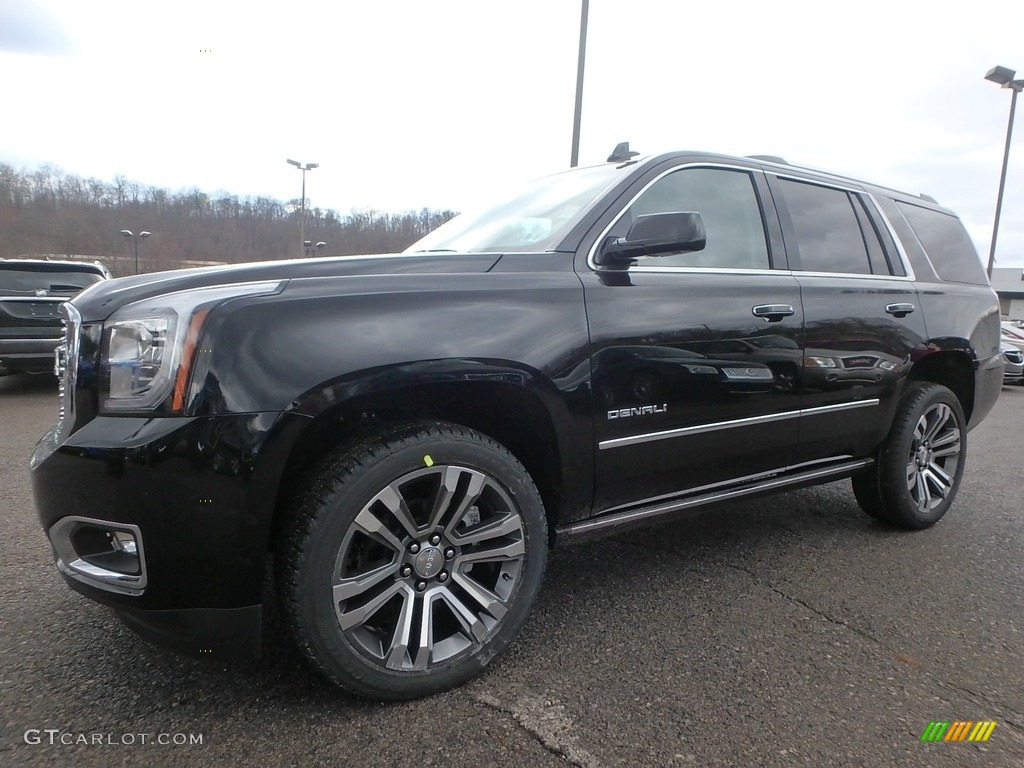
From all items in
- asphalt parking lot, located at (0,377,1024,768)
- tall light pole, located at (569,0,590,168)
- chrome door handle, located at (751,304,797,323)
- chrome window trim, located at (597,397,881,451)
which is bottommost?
asphalt parking lot, located at (0,377,1024,768)

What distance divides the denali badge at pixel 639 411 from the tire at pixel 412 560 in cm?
42

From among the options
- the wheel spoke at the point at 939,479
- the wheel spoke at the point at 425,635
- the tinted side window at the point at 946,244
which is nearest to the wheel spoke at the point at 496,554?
the wheel spoke at the point at 425,635

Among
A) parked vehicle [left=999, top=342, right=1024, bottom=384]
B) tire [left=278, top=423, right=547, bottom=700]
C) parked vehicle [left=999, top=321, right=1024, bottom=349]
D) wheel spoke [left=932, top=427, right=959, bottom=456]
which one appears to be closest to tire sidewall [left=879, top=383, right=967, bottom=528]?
wheel spoke [left=932, top=427, right=959, bottom=456]

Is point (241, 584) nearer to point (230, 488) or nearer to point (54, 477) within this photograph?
point (230, 488)

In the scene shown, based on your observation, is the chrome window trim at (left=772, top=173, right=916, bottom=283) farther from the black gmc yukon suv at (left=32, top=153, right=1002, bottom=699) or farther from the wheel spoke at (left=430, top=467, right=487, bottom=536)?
the wheel spoke at (left=430, top=467, right=487, bottom=536)

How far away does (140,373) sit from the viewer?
5.80 ft

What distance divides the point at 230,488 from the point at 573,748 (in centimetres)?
116

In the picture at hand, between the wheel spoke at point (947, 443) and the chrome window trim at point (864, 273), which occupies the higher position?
the chrome window trim at point (864, 273)

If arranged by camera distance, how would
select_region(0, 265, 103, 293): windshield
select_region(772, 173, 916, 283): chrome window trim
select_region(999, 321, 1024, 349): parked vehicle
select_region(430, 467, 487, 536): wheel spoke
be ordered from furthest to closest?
select_region(999, 321, 1024, 349): parked vehicle
select_region(0, 265, 103, 293): windshield
select_region(772, 173, 916, 283): chrome window trim
select_region(430, 467, 487, 536): wheel spoke

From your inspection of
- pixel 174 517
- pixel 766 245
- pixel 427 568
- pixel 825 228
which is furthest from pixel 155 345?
pixel 825 228

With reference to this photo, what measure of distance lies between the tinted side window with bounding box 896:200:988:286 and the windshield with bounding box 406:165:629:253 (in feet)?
7.03

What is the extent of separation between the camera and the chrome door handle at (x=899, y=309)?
3389mm

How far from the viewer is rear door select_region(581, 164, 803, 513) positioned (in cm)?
240

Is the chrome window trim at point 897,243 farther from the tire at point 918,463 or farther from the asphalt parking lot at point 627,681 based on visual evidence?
the asphalt parking lot at point 627,681
